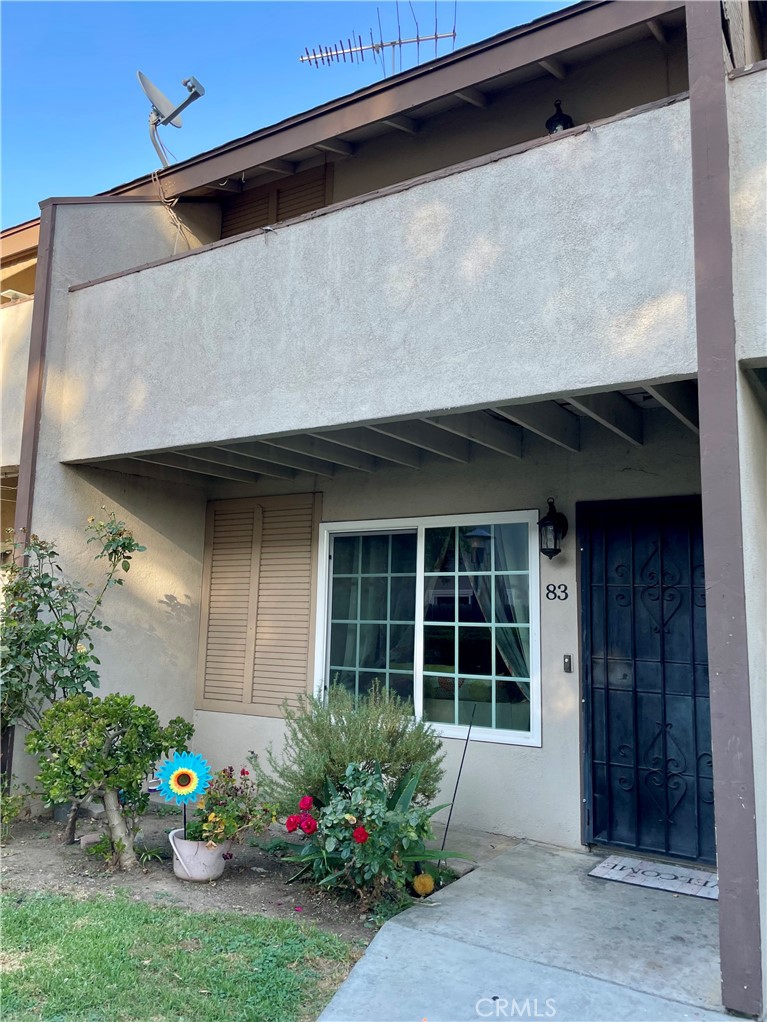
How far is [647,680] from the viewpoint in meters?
5.45

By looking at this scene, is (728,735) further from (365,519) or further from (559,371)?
(365,519)

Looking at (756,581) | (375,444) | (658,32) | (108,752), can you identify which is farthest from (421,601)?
(658,32)

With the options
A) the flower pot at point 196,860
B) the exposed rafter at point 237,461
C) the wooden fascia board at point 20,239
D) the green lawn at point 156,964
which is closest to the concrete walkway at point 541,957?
the green lawn at point 156,964

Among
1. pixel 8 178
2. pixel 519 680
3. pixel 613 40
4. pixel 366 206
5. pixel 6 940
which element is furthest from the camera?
pixel 8 178

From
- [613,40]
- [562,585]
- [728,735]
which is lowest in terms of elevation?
[728,735]

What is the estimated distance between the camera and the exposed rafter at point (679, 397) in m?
4.12

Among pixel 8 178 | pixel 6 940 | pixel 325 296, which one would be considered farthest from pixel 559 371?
pixel 8 178

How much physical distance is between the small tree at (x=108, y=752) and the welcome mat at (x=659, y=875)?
123 inches

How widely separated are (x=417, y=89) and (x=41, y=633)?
4990mm

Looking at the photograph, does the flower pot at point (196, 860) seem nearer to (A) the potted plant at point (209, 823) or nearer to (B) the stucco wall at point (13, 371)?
(A) the potted plant at point (209, 823)

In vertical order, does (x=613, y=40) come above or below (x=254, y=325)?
above

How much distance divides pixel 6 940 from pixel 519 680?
3858mm

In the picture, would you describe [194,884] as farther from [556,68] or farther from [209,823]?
[556,68]

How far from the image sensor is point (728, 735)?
3.32 m
